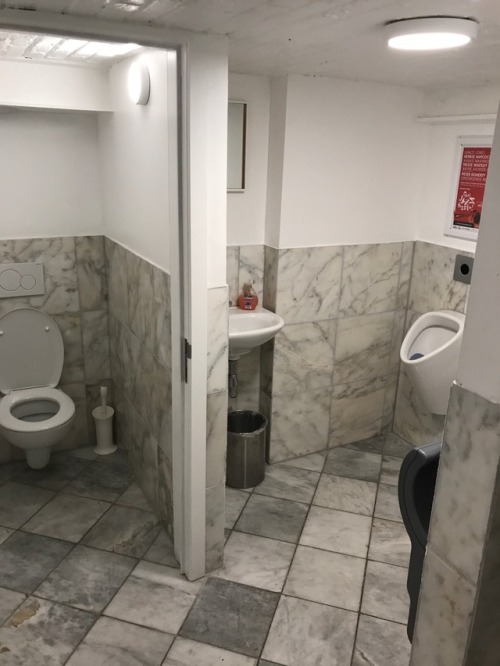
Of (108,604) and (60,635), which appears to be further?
(108,604)

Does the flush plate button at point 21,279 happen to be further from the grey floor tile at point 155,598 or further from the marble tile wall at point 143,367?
the grey floor tile at point 155,598

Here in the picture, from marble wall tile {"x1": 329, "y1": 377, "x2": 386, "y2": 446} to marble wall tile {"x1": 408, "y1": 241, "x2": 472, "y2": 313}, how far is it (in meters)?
0.55

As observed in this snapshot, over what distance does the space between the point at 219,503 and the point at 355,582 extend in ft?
2.18

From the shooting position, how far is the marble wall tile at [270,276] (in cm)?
293

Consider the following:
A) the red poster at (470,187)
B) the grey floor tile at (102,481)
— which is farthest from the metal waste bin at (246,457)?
the red poster at (470,187)

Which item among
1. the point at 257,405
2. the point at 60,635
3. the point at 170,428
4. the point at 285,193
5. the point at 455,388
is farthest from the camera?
the point at 257,405

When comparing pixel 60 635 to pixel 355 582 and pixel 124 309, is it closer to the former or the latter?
pixel 355 582

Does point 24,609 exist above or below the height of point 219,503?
below

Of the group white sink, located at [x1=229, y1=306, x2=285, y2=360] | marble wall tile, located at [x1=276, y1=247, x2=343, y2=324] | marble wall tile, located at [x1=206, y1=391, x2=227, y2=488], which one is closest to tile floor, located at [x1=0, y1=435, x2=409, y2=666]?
marble wall tile, located at [x1=206, y1=391, x2=227, y2=488]

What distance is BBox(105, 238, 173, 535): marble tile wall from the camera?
2.33m

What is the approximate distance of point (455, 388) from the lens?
39.1 inches

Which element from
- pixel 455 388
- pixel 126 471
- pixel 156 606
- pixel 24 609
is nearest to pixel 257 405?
pixel 126 471

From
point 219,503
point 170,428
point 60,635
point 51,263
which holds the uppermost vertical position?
point 51,263

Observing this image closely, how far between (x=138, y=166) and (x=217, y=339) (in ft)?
2.82
